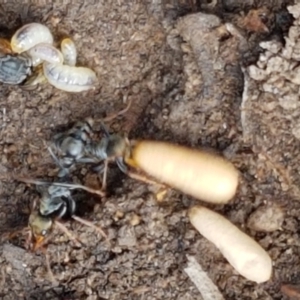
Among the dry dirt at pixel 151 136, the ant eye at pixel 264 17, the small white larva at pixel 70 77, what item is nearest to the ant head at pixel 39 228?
the dry dirt at pixel 151 136

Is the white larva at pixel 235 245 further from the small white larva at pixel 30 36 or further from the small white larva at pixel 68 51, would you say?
the small white larva at pixel 30 36

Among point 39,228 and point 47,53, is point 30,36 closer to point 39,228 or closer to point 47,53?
point 47,53

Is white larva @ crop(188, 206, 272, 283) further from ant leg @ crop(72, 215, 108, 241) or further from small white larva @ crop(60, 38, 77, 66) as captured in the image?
small white larva @ crop(60, 38, 77, 66)

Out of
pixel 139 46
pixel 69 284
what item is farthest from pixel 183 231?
pixel 139 46

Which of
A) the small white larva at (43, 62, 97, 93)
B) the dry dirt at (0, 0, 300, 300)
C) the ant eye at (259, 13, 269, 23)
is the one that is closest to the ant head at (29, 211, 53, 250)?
the dry dirt at (0, 0, 300, 300)

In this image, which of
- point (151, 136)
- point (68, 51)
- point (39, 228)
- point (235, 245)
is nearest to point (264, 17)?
point (151, 136)
